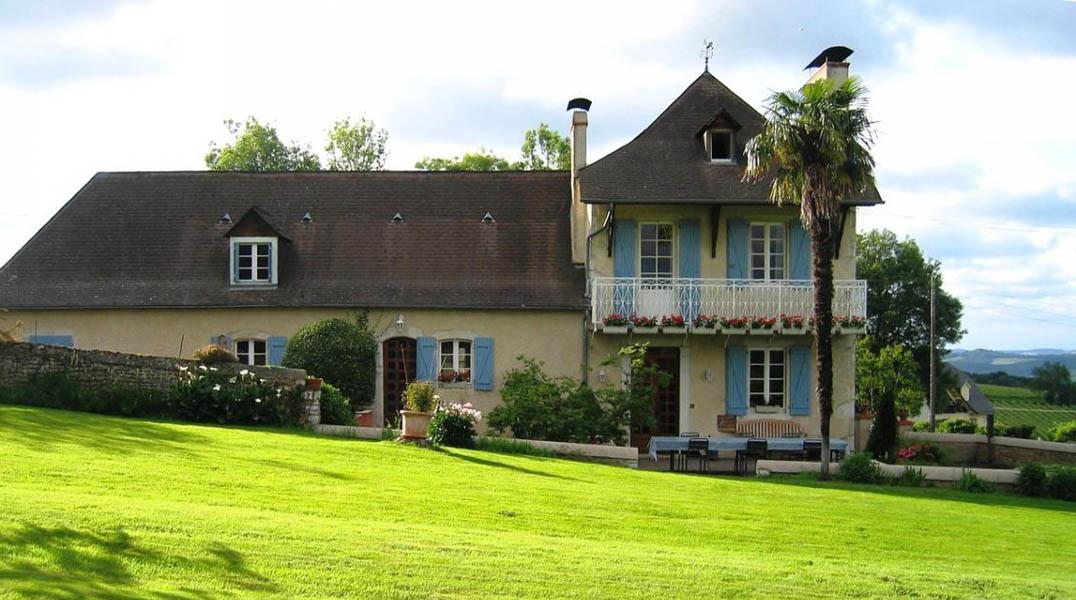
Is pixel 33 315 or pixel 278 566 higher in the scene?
pixel 33 315

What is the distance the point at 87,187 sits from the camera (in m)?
27.5

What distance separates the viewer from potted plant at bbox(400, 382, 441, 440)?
17.7 meters

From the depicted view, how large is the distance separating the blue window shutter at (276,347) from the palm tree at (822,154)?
11.2 m

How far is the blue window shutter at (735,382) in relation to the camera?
23.6 metres

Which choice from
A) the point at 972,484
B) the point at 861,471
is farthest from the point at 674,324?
the point at 972,484

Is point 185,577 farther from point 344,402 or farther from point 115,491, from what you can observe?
point 344,402

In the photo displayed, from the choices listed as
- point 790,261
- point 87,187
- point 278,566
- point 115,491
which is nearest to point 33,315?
point 87,187

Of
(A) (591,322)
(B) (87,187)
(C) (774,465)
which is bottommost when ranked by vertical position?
(C) (774,465)

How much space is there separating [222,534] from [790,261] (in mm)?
16737

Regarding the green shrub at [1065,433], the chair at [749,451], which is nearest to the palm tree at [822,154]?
the chair at [749,451]

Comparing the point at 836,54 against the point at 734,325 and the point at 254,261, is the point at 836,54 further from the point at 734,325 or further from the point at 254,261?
the point at 254,261

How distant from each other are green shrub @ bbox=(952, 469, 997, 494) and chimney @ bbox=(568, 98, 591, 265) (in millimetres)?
9330

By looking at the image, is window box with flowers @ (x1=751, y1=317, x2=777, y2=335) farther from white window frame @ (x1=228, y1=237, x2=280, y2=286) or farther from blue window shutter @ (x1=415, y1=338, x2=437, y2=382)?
white window frame @ (x1=228, y1=237, x2=280, y2=286)

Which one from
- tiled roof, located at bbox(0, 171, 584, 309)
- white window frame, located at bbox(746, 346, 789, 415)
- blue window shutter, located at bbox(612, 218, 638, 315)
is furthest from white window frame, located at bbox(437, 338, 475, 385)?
white window frame, located at bbox(746, 346, 789, 415)
